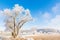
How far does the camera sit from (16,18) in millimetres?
5508

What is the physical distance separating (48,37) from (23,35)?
98 centimetres

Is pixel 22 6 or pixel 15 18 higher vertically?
pixel 22 6

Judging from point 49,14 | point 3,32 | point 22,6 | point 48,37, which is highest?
point 22,6

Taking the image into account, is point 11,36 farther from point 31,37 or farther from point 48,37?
point 48,37

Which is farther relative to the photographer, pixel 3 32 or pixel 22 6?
pixel 3 32

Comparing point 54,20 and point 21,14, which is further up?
point 21,14

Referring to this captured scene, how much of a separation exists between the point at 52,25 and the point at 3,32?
73.6 inches

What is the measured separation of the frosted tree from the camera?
214 inches

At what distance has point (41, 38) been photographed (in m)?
5.61

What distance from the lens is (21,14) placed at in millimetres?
5547

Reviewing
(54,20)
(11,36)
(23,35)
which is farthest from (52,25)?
(11,36)

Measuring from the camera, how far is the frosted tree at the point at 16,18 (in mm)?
5424

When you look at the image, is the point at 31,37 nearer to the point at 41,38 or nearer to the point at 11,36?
→ the point at 41,38

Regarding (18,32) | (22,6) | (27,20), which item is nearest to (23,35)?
(18,32)
